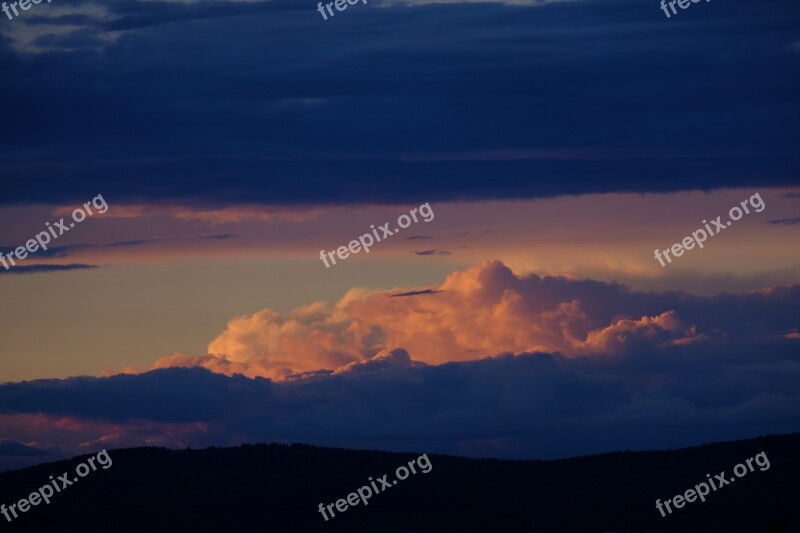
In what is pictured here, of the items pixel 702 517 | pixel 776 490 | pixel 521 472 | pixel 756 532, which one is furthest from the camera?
pixel 521 472

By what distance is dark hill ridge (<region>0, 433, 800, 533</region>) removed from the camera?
15450cm

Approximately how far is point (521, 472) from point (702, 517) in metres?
39.3

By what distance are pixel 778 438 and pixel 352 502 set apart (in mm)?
65399

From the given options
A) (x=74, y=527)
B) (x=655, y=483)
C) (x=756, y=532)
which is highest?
(x=74, y=527)

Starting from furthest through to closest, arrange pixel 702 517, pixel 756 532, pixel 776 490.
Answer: pixel 776 490 < pixel 702 517 < pixel 756 532

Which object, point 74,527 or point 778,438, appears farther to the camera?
point 778,438

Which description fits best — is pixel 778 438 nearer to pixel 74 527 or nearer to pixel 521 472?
pixel 521 472

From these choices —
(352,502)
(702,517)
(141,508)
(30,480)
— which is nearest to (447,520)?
(352,502)

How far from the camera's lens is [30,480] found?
177 metres

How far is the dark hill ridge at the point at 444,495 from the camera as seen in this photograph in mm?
154500

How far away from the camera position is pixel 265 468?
200 metres

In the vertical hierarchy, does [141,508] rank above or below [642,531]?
above

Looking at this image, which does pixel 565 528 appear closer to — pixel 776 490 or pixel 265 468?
pixel 776 490

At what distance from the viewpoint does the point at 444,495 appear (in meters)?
178
